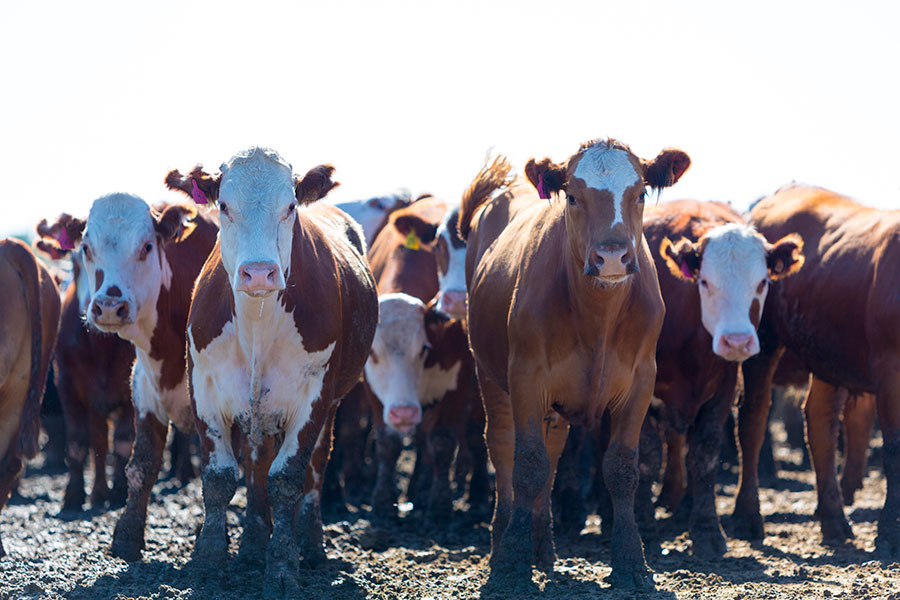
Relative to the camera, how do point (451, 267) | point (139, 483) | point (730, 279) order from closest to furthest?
point (139, 483) < point (730, 279) < point (451, 267)

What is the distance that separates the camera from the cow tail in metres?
9.95

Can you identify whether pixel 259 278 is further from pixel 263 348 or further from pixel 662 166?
pixel 662 166

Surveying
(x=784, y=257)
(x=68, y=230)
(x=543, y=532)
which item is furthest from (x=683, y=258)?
(x=68, y=230)

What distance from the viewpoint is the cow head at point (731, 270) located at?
863 cm

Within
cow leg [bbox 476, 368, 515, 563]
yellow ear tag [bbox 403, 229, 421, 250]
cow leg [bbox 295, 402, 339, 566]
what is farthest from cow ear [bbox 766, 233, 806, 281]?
yellow ear tag [bbox 403, 229, 421, 250]

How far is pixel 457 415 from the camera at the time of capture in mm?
10766

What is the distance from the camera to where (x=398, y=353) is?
34.6 feet

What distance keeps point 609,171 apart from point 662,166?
50cm

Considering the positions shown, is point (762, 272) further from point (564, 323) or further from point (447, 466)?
point (447, 466)

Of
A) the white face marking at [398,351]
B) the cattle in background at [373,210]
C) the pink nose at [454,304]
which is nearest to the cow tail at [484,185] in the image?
the pink nose at [454,304]

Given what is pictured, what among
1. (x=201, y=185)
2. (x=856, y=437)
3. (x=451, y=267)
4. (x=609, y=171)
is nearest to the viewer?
(x=609, y=171)

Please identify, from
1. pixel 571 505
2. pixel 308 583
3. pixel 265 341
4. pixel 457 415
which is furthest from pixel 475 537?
pixel 265 341

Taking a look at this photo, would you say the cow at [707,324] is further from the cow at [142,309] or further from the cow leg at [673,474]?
the cow at [142,309]

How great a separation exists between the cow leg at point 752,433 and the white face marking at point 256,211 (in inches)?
178
